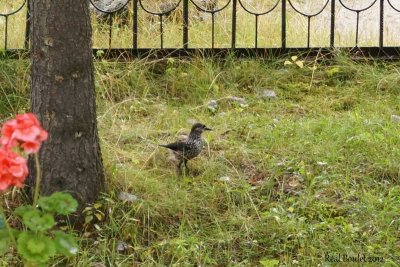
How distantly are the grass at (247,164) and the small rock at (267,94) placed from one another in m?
0.06

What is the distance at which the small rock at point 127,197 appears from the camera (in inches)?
167

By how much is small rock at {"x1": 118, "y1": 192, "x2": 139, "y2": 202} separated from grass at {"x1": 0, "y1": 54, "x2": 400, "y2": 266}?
0.02 meters

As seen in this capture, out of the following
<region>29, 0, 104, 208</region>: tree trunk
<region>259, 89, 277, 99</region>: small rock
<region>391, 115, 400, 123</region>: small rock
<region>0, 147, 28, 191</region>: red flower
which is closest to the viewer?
<region>0, 147, 28, 191</region>: red flower

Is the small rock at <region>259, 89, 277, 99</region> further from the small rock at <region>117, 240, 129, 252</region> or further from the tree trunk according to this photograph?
the small rock at <region>117, 240, 129, 252</region>

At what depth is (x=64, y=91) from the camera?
3.99 meters

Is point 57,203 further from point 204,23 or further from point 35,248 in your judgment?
point 204,23

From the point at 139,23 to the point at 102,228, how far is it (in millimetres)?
3628

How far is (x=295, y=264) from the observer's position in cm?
392

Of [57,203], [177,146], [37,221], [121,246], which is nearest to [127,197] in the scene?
[121,246]

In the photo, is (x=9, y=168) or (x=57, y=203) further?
(x=57, y=203)

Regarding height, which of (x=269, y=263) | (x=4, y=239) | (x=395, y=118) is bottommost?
(x=269, y=263)

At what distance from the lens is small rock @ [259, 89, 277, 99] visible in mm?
6230

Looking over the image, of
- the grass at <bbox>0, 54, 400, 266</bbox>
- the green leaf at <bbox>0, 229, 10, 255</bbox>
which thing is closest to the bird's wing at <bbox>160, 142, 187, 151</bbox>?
the grass at <bbox>0, 54, 400, 266</bbox>

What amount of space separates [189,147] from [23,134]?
7.59ft
